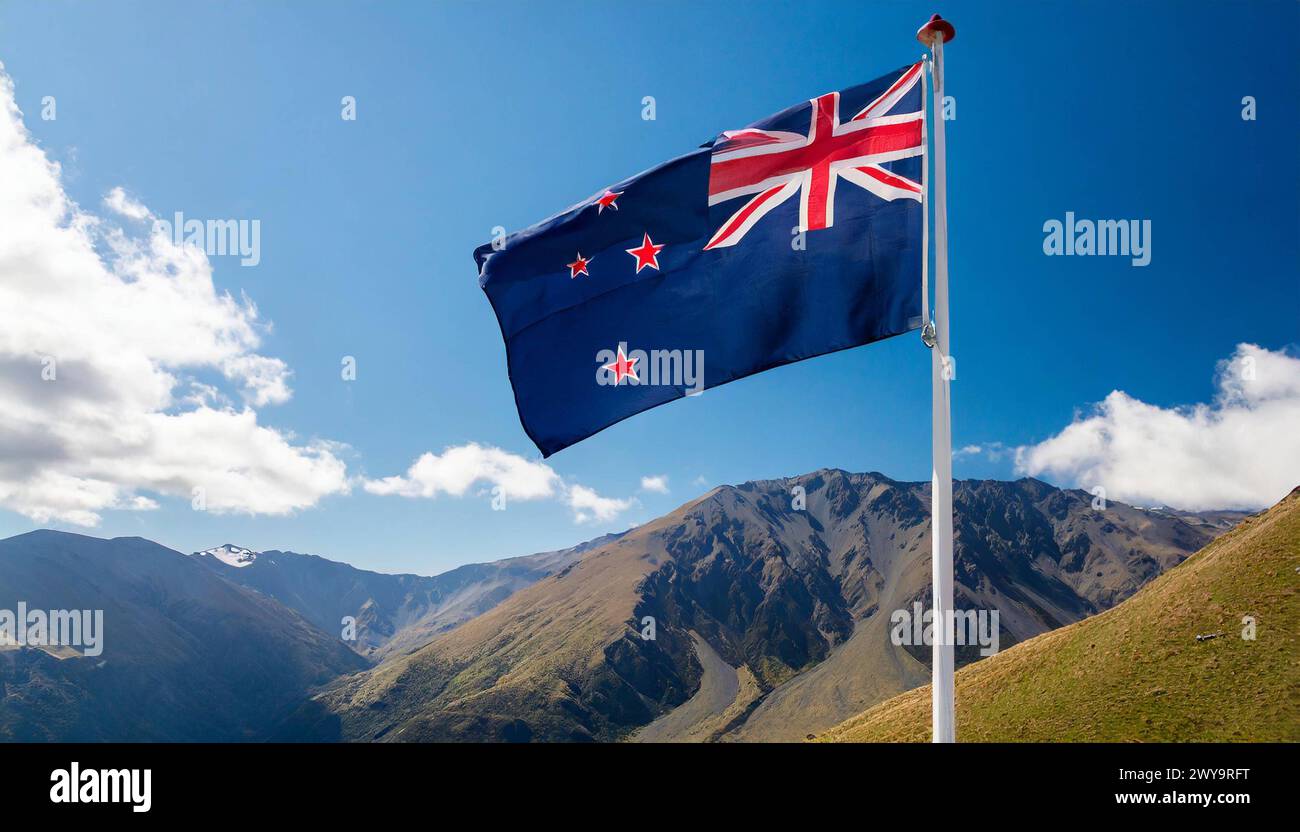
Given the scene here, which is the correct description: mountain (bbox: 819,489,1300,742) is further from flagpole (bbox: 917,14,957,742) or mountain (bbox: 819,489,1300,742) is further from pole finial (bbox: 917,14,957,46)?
pole finial (bbox: 917,14,957,46)

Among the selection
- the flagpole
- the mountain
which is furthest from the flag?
the mountain

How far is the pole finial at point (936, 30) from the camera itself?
11.0m

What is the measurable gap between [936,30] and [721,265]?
447cm

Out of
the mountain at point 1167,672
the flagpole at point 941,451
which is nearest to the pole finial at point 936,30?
the flagpole at point 941,451

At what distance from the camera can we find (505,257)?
14.1 meters

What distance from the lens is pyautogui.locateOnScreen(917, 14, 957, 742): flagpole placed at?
30.0 ft

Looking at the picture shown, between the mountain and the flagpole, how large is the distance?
2526 inches

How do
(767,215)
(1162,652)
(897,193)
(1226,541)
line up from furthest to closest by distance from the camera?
1. (1226,541)
2. (1162,652)
3. (767,215)
4. (897,193)

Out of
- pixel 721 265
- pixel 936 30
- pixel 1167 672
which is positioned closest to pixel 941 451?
pixel 721 265

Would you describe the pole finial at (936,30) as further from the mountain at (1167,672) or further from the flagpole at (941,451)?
the mountain at (1167,672)
